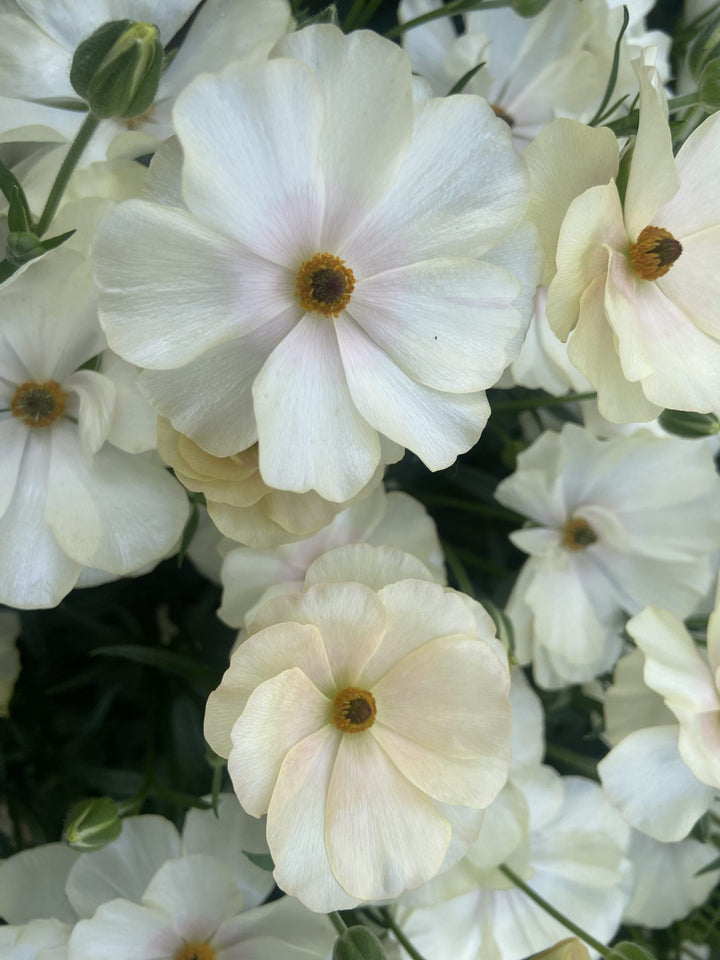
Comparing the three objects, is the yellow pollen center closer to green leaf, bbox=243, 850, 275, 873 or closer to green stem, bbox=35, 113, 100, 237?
green leaf, bbox=243, 850, 275, 873

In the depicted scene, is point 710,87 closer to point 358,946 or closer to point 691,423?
point 691,423

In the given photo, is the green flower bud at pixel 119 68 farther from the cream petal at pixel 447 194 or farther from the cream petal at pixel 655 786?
the cream petal at pixel 655 786

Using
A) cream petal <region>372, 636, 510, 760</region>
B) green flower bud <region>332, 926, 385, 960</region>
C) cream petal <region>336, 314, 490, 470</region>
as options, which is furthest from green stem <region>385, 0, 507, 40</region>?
green flower bud <region>332, 926, 385, 960</region>

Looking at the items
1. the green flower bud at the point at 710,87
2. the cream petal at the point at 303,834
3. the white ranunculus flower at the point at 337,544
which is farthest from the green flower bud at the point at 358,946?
the green flower bud at the point at 710,87

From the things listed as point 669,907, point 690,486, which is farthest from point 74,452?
point 669,907

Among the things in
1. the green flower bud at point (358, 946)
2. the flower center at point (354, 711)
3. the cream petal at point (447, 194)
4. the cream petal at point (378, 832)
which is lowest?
the green flower bud at point (358, 946)

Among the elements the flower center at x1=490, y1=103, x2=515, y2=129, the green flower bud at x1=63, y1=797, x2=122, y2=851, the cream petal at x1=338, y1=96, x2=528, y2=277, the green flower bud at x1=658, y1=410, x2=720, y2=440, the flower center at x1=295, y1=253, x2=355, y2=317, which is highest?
the cream petal at x1=338, y1=96, x2=528, y2=277
